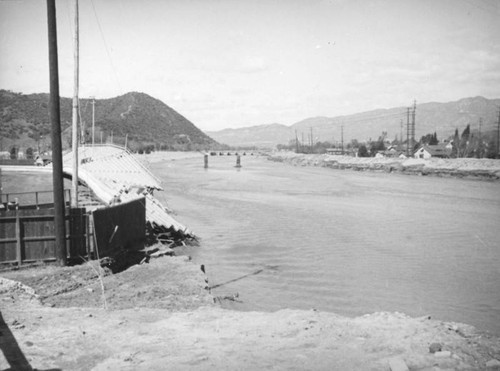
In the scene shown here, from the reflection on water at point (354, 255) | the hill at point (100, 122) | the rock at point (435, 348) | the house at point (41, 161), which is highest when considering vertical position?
the hill at point (100, 122)

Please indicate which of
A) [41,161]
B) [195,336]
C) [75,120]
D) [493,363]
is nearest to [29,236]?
[75,120]

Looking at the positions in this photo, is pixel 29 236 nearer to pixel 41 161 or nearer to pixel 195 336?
pixel 195 336

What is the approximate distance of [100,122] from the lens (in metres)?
134

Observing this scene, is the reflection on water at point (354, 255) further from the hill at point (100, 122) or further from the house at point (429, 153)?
the house at point (429, 153)

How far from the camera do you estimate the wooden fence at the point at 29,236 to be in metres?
11.1

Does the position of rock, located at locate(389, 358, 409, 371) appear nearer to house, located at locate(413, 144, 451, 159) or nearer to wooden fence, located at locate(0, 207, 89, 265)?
wooden fence, located at locate(0, 207, 89, 265)

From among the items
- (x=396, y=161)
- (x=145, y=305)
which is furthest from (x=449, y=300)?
Answer: (x=396, y=161)

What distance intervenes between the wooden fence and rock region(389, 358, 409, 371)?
908 centimetres

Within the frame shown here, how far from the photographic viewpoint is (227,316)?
8133 mm

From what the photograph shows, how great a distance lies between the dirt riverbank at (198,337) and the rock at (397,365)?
14mm

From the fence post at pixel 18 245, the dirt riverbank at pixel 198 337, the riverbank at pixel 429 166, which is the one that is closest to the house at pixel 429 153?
the riverbank at pixel 429 166

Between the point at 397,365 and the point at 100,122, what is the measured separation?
140 meters

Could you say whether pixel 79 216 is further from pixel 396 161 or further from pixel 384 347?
pixel 396 161

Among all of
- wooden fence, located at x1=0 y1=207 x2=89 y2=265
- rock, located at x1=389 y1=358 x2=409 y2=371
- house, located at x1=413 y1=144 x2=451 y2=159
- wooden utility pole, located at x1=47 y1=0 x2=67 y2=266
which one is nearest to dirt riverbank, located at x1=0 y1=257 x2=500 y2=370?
rock, located at x1=389 y1=358 x2=409 y2=371
